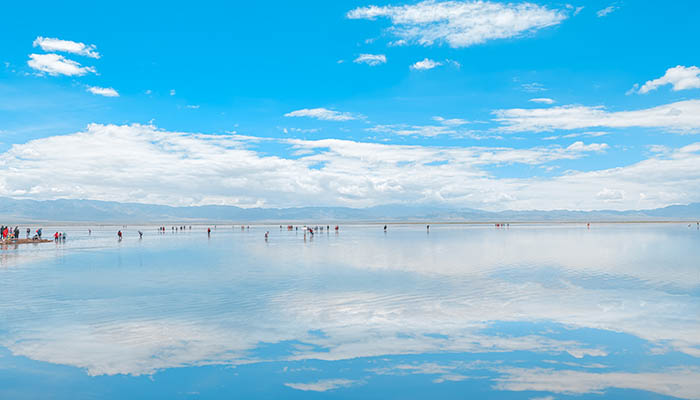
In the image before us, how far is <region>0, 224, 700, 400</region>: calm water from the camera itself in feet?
34.1

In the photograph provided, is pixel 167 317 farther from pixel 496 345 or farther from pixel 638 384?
pixel 638 384

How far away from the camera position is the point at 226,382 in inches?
416

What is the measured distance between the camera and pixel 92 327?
50.2ft

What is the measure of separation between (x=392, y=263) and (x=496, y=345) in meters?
21.3

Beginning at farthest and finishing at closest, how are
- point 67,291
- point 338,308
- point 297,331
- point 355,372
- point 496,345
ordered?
point 67,291 < point 338,308 < point 297,331 < point 496,345 < point 355,372

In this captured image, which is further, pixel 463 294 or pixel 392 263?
pixel 392 263

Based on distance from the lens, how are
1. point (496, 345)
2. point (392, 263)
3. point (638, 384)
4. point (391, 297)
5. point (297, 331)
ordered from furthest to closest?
point (392, 263) < point (391, 297) < point (297, 331) < point (496, 345) < point (638, 384)

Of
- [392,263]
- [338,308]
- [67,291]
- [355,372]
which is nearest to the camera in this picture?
[355,372]

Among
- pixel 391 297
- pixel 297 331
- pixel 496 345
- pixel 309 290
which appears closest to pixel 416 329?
pixel 496 345

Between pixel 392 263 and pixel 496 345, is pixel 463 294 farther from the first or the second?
pixel 392 263

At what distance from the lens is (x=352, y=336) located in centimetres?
1428

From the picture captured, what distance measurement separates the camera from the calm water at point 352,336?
1038cm

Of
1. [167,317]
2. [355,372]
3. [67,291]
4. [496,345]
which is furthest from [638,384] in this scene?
[67,291]

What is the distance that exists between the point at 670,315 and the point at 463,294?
299 inches
